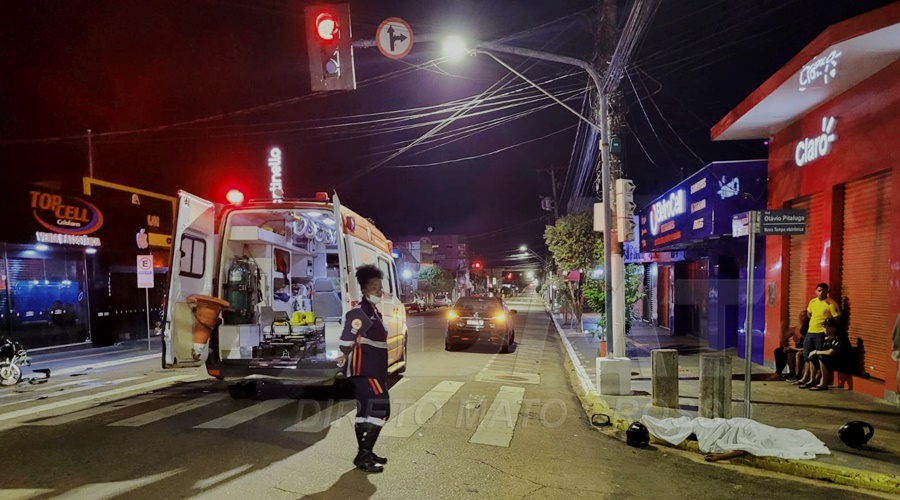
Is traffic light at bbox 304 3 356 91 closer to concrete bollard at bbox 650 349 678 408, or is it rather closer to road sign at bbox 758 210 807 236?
road sign at bbox 758 210 807 236

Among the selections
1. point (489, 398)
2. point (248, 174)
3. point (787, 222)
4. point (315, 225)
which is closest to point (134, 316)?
point (248, 174)

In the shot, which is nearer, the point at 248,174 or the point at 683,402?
the point at 683,402

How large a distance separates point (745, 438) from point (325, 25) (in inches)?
290

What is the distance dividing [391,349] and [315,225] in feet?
8.88

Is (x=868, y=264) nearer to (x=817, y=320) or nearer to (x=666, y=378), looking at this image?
(x=817, y=320)

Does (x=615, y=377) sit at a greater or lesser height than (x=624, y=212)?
lesser

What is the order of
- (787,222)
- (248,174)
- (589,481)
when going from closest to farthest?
(589,481), (787,222), (248,174)

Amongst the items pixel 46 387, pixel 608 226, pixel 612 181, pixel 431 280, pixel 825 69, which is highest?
pixel 825 69

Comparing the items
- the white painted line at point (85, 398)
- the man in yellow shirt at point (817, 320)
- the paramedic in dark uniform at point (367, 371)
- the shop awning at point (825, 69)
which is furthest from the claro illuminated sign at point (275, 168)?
the man in yellow shirt at point (817, 320)

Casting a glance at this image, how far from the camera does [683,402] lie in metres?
8.15

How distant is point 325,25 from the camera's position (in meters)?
7.42

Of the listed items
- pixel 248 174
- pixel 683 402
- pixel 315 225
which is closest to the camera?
pixel 683 402

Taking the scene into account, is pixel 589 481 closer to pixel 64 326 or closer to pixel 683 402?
pixel 683 402

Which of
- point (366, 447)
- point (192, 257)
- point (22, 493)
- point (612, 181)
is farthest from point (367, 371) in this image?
point (612, 181)
